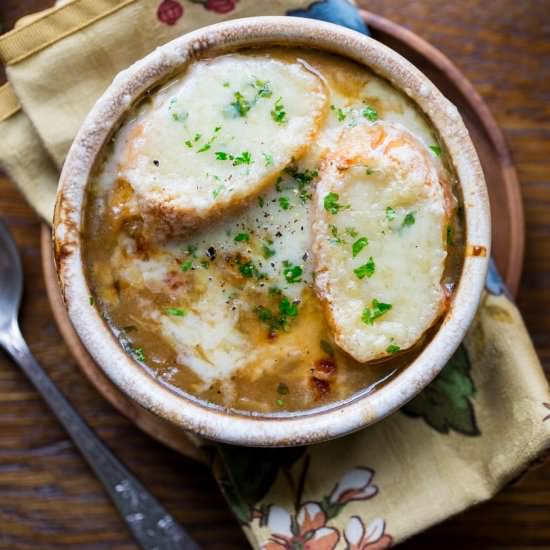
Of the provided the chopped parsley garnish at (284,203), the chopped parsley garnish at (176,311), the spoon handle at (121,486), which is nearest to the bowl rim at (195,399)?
the chopped parsley garnish at (176,311)

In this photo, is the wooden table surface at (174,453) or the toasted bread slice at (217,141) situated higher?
the toasted bread slice at (217,141)

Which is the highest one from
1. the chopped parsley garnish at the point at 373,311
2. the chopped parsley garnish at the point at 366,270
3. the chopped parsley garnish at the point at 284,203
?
the chopped parsley garnish at the point at 284,203

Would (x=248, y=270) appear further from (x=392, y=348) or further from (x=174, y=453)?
(x=174, y=453)

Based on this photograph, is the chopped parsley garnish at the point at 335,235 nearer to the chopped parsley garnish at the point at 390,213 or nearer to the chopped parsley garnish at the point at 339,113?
the chopped parsley garnish at the point at 390,213

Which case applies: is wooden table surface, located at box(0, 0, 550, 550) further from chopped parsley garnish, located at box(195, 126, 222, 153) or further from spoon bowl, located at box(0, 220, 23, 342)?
chopped parsley garnish, located at box(195, 126, 222, 153)

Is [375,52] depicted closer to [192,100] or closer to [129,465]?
[192,100]
